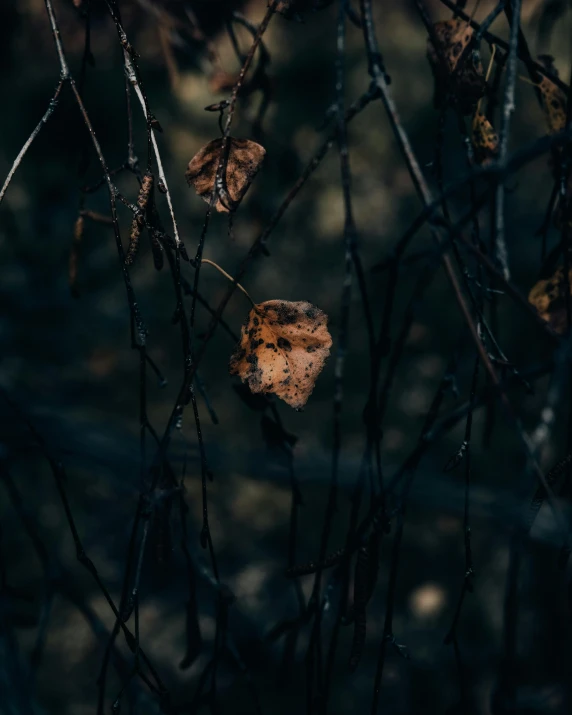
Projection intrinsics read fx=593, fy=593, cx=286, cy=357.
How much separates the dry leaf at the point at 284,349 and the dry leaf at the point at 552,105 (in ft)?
0.69

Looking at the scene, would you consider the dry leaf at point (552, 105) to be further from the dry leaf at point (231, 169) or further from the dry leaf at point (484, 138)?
the dry leaf at point (231, 169)

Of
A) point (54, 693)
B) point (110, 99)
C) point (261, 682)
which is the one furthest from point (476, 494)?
point (110, 99)

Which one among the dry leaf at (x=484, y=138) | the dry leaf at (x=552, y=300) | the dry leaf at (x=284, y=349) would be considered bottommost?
the dry leaf at (x=284, y=349)

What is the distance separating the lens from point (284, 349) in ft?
1.21

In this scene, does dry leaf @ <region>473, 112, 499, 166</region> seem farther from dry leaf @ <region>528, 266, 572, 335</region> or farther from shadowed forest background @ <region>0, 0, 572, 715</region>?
shadowed forest background @ <region>0, 0, 572, 715</region>

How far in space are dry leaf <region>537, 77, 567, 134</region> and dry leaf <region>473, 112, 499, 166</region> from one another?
54mm

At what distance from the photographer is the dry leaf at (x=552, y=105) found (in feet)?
1.32

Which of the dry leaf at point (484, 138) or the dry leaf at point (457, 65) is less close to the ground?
the dry leaf at point (457, 65)

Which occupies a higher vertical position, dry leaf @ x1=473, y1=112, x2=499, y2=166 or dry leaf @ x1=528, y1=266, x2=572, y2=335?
dry leaf @ x1=473, y1=112, x2=499, y2=166

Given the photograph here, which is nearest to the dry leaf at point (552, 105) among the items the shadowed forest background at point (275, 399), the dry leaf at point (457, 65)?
the dry leaf at point (457, 65)

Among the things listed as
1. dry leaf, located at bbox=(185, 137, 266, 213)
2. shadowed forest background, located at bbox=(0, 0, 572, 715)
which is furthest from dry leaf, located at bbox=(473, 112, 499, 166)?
shadowed forest background, located at bbox=(0, 0, 572, 715)

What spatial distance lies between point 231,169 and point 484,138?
164 mm

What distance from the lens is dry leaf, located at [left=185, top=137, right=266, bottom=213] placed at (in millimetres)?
343

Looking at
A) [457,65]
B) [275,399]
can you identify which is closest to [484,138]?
[457,65]
